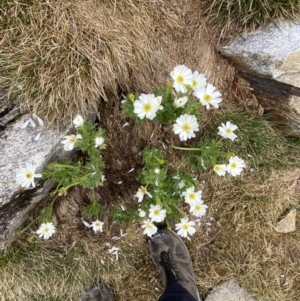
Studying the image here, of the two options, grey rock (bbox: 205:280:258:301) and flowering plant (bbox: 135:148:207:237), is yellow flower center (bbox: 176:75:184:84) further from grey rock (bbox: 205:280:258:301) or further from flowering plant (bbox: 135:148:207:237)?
grey rock (bbox: 205:280:258:301)

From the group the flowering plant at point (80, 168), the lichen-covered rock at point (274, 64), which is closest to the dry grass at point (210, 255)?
the lichen-covered rock at point (274, 64)

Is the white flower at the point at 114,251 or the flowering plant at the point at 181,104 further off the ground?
the flowering plant at the point at 181,104

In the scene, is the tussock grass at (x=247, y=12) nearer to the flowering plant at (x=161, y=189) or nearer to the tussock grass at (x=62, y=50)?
the tussock grass at (x=62, y=50)

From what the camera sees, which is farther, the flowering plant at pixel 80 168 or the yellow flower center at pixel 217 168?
the yellow flower center at pixel 217 168

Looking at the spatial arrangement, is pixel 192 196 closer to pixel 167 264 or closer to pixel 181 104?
pixel 181 104

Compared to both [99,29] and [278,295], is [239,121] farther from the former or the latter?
[278,295]

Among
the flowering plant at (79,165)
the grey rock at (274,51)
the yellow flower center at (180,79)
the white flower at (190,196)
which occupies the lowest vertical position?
the white flower at (190,196)

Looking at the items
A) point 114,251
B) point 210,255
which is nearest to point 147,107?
point 114,251
